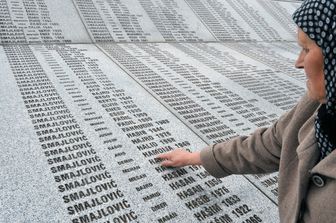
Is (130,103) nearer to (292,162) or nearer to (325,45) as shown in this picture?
(292,162)

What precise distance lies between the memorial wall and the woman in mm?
553


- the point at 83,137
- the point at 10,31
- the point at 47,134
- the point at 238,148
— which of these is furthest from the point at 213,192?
the point at 10,31

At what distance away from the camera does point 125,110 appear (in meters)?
3.21

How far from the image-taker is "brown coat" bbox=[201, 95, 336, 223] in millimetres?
→ 1495

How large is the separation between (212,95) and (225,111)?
35 centimetres

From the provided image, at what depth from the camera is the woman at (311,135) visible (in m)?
1.44

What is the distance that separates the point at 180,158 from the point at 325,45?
51.9 inches

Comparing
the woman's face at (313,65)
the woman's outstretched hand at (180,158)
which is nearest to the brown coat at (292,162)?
the woman's outstretched hand at (180,158)

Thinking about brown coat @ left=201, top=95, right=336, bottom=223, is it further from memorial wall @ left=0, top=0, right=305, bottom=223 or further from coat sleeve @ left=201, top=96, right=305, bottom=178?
memorial wall @ left=0, top=0, right=305, bottom=223

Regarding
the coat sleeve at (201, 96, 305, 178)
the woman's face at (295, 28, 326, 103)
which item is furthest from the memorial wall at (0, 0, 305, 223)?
the woman's face at (295, 28, 326, 103)

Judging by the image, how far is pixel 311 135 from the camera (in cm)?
164

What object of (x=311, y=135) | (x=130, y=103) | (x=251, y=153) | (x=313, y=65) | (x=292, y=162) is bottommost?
(x=130, y=103)

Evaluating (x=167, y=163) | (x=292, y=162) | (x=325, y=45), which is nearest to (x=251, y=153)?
(x=292, y=162)

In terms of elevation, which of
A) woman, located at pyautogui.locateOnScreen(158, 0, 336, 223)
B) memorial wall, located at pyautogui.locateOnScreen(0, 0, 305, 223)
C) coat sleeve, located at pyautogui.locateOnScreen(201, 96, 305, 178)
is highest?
woman, located at pyautogui.locateOnScreen(158, 0, 336, 223)
